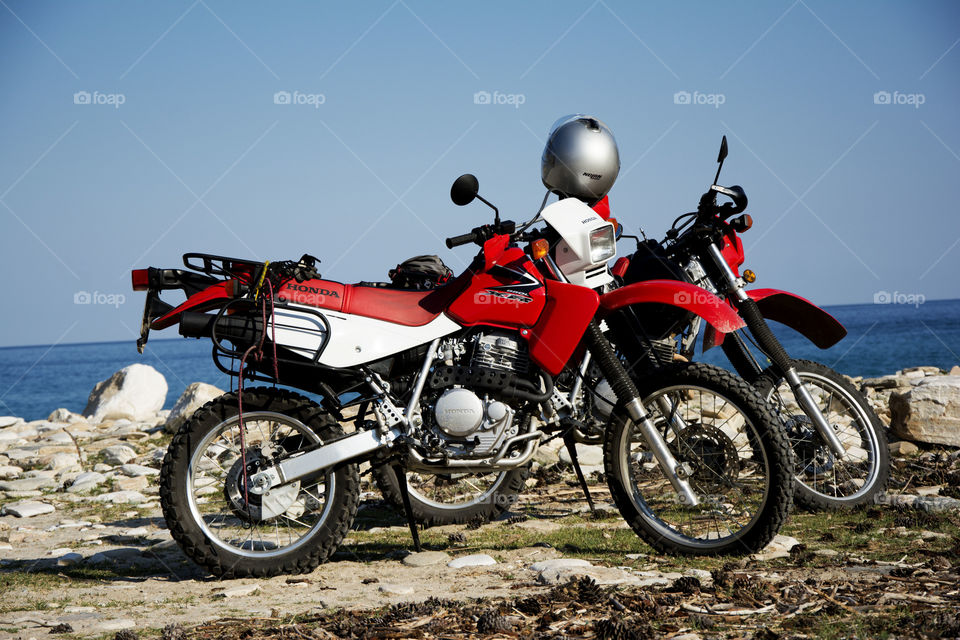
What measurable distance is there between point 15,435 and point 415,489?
892cm

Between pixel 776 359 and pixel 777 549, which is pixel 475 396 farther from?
pixel 776 359

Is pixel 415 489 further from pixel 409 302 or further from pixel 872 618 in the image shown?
pixel 872 618

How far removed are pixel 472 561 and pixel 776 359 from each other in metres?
2.55

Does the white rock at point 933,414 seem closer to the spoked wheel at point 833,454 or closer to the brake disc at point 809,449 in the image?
the spoked wheel at point 833,454

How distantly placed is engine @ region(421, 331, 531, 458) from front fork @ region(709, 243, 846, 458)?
5.77 feet

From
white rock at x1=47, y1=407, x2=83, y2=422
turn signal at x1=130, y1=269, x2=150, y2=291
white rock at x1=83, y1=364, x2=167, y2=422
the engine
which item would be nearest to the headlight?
the engine

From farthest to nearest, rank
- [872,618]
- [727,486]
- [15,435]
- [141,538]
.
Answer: [15,435], [141,538], [727,486], [872,618]

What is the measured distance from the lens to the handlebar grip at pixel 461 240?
15.9 feet

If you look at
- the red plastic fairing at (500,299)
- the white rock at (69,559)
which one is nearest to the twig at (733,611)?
the red plastic fairing at (500,299)

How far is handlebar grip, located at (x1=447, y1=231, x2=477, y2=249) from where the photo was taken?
15.9ft

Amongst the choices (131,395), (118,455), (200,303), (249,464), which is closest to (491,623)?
(249,464)

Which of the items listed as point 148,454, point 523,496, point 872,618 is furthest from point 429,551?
point 148,454

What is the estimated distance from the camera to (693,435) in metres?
4.98

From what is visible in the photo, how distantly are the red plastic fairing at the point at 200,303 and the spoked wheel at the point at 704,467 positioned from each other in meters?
2.34
